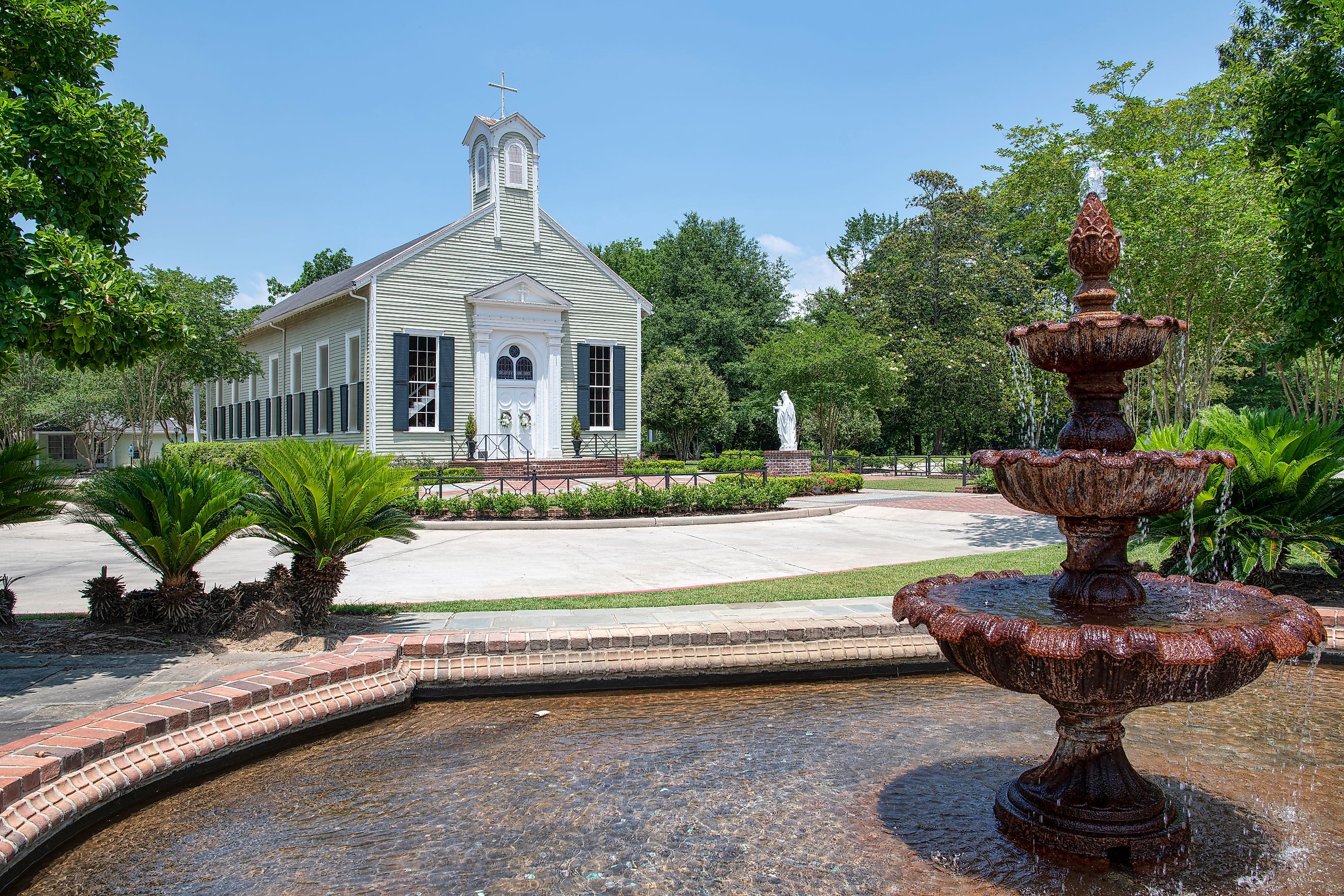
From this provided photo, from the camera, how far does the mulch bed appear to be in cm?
638

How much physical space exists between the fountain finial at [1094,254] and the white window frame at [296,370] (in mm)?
29730

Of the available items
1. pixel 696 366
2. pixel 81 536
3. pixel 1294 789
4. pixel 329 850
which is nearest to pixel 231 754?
pixel 329 850

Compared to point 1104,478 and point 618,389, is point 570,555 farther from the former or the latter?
point 618,389

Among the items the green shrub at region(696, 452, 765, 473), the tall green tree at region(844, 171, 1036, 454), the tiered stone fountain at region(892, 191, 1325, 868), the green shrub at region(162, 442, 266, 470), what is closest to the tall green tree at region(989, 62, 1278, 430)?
the tiered stone fountain at region(892, 191, 1325, 868)

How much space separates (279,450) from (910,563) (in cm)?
795

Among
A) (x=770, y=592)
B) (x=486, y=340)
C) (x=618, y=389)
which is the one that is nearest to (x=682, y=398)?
(x=618, y=389)

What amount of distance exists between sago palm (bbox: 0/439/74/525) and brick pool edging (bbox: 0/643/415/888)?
8.60 feet

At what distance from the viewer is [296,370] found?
30734 millimetres

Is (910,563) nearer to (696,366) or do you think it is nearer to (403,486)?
(403,486)

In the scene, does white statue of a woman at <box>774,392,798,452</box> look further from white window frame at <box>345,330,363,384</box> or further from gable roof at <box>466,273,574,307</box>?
white window frame at <box>345,330,363,384</box>

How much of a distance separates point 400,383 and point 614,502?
10.8 meters

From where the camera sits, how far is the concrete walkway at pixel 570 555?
31.9 ft

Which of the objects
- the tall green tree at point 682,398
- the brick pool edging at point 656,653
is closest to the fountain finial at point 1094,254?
the brick pool edging at point 656,653

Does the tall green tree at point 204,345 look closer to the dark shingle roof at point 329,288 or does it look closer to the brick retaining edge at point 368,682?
the dark shingle roof at point 329,288
